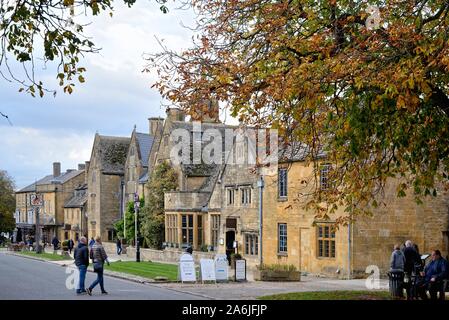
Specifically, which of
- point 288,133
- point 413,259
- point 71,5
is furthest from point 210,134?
point 71,5

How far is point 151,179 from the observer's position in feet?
204

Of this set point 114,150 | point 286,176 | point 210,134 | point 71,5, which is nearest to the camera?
point 71,5

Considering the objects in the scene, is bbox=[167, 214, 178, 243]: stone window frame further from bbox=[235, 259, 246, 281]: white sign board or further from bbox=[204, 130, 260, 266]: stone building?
bbox=[235, 259, 246, 281]: white sign board

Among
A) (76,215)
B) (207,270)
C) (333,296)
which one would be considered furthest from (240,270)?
(76,215)

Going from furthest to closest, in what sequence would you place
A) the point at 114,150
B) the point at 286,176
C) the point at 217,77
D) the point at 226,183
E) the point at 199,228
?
A: the point at 114,150
the point at 199,228
the point at 226,183
the point at 286,176
the point at 217,77

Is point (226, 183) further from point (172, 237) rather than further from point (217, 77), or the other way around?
point (217, 77)

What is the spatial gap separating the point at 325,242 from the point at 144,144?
3890 centimetres

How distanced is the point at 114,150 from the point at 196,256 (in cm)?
3448

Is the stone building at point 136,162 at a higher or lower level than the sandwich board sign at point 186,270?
higher

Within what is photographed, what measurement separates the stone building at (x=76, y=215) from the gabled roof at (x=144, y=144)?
1435 centimetres

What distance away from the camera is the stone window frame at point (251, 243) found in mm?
43000

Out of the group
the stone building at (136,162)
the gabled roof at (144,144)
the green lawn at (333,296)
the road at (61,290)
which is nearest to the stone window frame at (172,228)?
the stone building at (136,162)

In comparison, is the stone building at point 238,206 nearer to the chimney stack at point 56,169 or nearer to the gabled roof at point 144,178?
the gabled roof at point 144,178

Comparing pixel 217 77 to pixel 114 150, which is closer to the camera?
pixel 217 77
